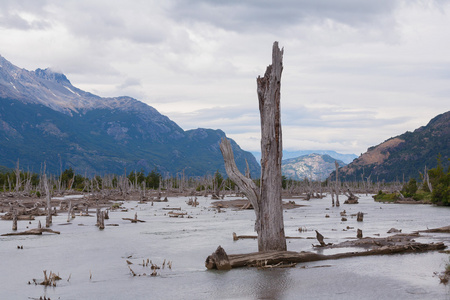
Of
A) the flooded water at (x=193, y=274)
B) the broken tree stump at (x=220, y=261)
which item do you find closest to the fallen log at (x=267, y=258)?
the broken tree stump at (x=220, y=261)

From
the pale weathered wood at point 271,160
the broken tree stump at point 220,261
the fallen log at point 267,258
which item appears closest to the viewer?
the broken tree stump at point 220,261

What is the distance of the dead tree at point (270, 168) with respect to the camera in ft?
68.7

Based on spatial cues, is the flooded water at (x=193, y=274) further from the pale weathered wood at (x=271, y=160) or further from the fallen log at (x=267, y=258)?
the pale weathered wood at (x=271, y=160)

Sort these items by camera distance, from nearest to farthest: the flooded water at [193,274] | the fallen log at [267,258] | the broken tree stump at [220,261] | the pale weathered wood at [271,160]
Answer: the flooded water at [193,274] → the broken tree stump at [220,261] → the fallen log at [267,258] → the pale weathered wood at [271,160]

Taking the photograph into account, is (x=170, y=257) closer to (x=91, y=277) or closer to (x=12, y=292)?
(x=91, y=277)

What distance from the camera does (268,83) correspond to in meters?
21.3

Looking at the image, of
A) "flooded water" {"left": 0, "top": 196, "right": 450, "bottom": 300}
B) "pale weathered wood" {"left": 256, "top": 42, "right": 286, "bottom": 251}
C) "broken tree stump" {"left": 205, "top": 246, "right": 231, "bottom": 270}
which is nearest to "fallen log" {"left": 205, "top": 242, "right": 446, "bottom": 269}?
"broken tree stump" {"left": 205, "top": 246, "right": 231, "bottom": 270}

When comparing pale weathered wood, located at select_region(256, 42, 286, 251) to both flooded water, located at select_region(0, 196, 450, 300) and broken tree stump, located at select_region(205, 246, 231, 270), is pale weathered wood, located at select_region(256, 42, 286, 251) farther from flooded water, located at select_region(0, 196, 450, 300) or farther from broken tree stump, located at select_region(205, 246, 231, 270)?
broken tree stump, located at select_region(205, 246, 231, 270)

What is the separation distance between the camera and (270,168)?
69.1 feet

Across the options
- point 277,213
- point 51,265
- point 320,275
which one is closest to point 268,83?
Result: point 277,213

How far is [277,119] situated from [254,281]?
7.26 metres

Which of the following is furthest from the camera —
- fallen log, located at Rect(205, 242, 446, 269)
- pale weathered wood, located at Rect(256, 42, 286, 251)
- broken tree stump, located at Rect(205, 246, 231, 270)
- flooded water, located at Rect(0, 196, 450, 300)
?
pale weathered wood, located at Rect(256, 42, 286, 251)

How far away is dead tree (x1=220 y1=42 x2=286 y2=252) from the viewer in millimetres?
20953

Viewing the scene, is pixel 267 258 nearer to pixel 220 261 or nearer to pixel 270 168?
pixel 220 261
